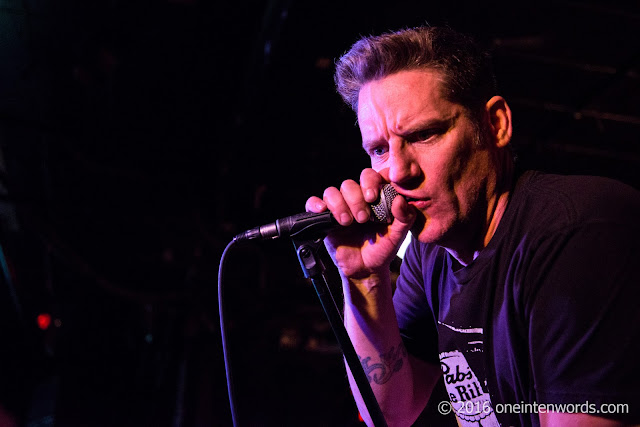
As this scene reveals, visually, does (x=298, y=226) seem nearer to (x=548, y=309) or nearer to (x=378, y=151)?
(x=378, y=151)

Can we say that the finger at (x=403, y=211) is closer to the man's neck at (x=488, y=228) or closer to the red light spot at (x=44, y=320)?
the man's neck at (x=488, y=228)

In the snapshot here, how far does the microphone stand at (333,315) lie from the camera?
47.7 inches

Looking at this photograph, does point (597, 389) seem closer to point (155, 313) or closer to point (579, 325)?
point (579, 325)

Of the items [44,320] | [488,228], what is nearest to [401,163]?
[488,228]

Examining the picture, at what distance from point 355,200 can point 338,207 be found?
5 centimetres

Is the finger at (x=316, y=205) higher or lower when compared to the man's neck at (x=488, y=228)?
higher

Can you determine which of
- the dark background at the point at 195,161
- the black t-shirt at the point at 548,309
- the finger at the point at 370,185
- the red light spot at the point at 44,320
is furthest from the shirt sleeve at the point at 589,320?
the red light spot at the point at 44,320

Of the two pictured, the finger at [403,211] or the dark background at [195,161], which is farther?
the dark background at [195,161]

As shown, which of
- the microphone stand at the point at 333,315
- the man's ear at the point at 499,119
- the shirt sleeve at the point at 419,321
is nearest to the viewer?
the microphone stand at the point at 333,315

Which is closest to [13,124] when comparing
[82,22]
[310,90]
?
[82,22]

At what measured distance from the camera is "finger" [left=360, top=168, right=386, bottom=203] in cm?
140

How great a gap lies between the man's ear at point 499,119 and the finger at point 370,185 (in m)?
0.52

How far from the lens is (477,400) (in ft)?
4.95

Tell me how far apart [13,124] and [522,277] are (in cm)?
514
